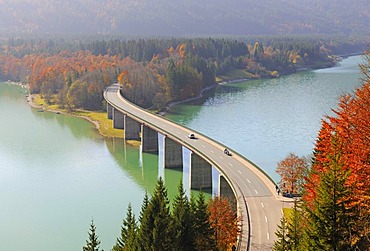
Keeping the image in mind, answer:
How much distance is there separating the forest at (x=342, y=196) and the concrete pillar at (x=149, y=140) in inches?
1146

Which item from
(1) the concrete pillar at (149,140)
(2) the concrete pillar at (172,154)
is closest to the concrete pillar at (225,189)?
(2) the concrete pillar at (172,154)

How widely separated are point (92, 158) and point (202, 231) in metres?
30.6

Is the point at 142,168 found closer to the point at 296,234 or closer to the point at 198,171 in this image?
the point at 198,171

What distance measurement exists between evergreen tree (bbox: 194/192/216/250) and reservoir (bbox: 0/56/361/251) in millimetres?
10481

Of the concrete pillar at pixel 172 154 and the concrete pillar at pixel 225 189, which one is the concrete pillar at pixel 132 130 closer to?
the concrete pillar at pixel 172 154

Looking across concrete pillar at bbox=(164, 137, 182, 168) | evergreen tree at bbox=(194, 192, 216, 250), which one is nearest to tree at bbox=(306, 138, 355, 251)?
evergreen tree at bbox=(194, 192, 216, 250)

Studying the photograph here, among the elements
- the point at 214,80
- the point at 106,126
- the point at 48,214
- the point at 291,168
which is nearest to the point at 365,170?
the point at 291,168

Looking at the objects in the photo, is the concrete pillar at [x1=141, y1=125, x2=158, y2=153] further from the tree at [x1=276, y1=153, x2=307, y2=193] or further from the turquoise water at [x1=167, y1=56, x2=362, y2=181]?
the tree at [x1=276, y1=153, x2=307, y2=193]

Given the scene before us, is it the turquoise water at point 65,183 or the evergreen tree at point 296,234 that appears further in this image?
the turquoise water at point 65,183

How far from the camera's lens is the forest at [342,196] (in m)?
14.9

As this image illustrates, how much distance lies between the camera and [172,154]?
44688 millimetres

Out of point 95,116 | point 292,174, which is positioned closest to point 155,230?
point 292,174

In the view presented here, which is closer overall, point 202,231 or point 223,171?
point 202,231

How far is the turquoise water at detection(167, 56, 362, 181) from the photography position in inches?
1955
